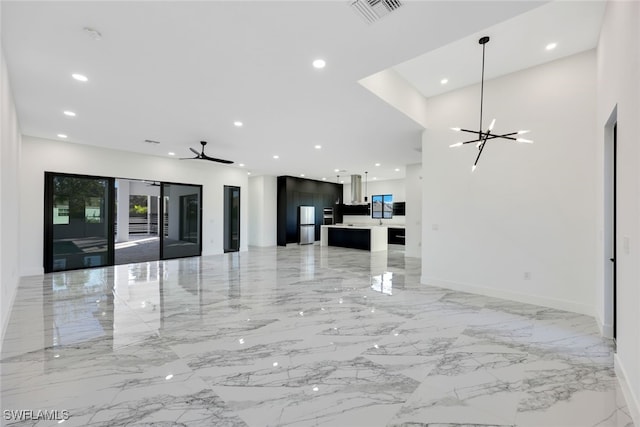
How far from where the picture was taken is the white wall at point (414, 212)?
9.39 m

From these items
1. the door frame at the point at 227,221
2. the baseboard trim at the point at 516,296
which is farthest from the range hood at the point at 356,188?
the baseboard trim at the point at 516,296

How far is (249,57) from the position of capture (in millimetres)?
3240

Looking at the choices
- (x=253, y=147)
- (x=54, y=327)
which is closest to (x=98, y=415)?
(x=54, y=327)

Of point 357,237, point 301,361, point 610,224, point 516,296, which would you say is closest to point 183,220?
point 357,237

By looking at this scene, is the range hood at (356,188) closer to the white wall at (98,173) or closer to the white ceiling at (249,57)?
the white wall at (98,173)

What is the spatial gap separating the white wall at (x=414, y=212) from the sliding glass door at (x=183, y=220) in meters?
6.82

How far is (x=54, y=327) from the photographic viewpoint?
11.2ft

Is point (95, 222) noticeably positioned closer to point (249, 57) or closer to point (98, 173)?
point (98, 173)

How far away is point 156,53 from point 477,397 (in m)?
4.39

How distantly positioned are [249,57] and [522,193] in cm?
432

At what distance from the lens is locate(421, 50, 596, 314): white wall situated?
4004mm

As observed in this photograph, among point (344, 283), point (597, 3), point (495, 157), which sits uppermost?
point (597, 3)

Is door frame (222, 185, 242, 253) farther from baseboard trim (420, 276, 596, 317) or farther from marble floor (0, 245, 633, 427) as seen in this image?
baseboard trim (420, 276, 596, 317)

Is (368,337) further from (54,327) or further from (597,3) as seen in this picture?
(597,3)
